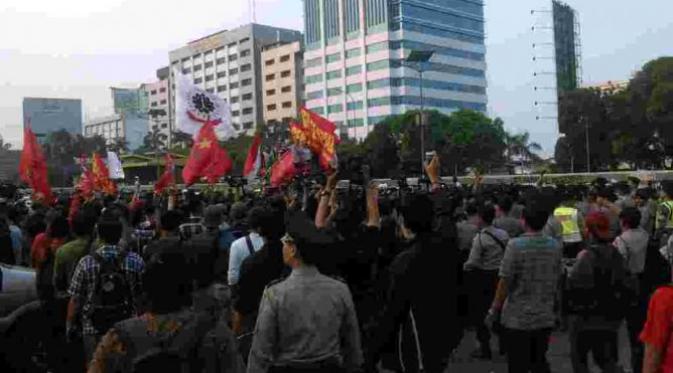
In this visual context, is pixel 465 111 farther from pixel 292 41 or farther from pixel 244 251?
pixel 244 251

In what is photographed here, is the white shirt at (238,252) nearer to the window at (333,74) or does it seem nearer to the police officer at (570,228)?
the police officer at (570,228)

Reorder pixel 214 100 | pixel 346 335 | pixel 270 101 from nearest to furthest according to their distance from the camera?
pixel 346 335 < pixel 214 100 < pixel 270 101

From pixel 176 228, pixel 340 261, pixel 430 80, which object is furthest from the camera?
pixel 430 80

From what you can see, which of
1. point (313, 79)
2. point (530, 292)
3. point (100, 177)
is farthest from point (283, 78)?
point (530, 292)

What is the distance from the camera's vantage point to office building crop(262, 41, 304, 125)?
430 feet

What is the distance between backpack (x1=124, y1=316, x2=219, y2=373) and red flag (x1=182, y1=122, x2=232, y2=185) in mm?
11350

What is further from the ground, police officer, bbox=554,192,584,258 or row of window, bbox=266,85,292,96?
row of window, bbox=266,85,292,96

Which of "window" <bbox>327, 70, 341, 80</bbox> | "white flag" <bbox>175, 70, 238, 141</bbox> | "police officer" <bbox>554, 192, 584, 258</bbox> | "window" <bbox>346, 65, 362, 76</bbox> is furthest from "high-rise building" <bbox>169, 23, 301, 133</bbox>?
"police officer" <bbox>554, 192, 584, 258</bbox>

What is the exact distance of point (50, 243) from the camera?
6.65 m

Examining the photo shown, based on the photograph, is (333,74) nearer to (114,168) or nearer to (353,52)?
(353,52)

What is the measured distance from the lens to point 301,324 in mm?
3520

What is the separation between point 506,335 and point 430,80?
4654 inches

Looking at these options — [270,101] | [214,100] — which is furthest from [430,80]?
[214,100]

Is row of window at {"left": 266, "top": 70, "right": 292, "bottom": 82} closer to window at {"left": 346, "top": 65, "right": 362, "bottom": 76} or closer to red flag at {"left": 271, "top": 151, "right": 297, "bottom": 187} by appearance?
window at {"left": 346, "top": 65, "right": 362, "bottom": 76}
